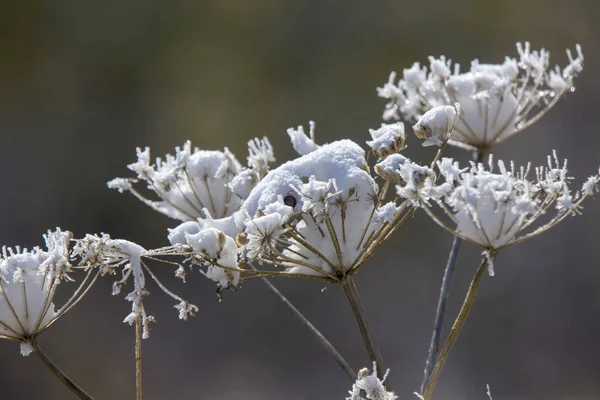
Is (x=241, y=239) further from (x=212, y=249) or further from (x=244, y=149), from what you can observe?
(x=244, y=149)

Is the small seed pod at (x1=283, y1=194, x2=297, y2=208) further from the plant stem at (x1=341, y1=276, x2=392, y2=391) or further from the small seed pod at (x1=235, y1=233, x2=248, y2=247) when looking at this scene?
the plant stem at (x1=341, y1=276, x2=392, y2=391)

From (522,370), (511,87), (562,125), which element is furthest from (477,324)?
(511,87)

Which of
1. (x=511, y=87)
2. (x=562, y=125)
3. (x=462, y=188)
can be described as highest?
(x=562, y=125)

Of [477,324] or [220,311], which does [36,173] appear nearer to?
[220,311]

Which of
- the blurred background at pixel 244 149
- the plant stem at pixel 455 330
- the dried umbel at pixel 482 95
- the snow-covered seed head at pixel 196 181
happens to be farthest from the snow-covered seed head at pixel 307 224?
the blurred background at pixel 244 149

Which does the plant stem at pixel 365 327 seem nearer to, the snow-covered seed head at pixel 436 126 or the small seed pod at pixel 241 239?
the small seed pod at pixel 241 239

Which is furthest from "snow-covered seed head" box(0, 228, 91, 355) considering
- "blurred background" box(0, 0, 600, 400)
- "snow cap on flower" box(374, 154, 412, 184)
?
"blurred background" box(0, 0, 600, 400)
